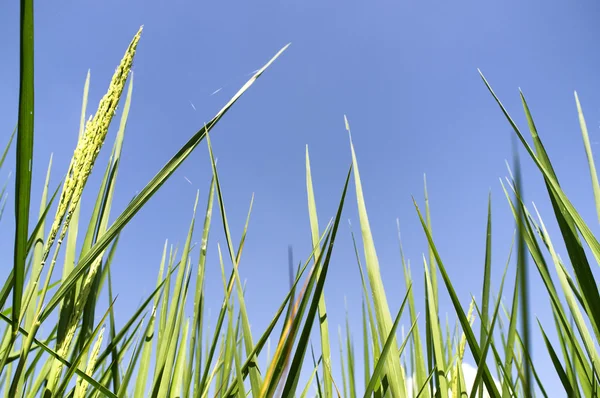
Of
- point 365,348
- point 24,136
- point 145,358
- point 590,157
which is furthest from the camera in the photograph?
point 365,348

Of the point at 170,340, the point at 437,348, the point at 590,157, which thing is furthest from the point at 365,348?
the point at 590,157

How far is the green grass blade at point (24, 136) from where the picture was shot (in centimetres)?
30

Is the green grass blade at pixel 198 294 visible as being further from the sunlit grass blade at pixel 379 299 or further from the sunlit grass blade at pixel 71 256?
the sunlit grass blade at pixel 379 299

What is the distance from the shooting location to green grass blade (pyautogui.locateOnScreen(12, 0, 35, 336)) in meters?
0.30

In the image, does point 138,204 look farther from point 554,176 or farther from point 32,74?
point 554,176

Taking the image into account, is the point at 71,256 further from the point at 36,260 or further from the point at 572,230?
the point at 572,230

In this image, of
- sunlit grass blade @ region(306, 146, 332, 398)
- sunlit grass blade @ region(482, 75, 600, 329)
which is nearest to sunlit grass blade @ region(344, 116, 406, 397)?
sunlit grass blade @ region(306, 146, 332, 398)

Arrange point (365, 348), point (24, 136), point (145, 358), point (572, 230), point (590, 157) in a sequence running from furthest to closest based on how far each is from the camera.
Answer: point (365, 348) → point (145, 358) → point (590, 157) → point (572, 230) → point (24, 136)

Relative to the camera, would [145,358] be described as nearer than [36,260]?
No

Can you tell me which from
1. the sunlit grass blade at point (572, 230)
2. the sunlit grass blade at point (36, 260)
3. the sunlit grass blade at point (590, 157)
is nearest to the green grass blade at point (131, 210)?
the sunlit grass blade at point (36, 260)

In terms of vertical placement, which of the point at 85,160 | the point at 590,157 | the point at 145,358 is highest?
the point at 590,157

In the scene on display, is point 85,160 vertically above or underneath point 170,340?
above

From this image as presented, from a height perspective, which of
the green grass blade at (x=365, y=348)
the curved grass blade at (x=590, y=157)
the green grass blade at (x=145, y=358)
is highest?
the curved grass blade at (x=590, y=157)

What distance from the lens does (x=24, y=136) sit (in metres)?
0.32
